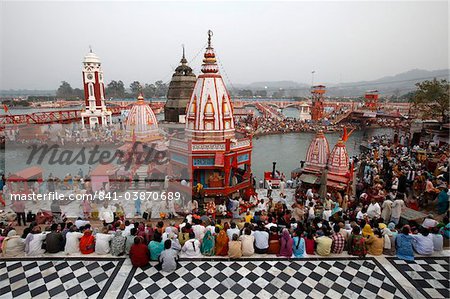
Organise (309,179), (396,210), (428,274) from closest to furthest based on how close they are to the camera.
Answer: (428,274) → (396,210) → (309,179)

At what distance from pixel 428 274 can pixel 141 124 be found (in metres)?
15.6

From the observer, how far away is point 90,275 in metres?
5.65

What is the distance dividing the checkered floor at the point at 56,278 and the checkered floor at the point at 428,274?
6.41 metres

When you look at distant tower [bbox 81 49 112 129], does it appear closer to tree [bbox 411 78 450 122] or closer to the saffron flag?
the saffron flag

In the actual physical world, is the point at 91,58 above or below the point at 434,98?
above

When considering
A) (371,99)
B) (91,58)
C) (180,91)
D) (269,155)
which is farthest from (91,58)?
(371,99)

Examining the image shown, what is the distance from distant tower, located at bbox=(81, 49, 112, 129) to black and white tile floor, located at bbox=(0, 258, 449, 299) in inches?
1191

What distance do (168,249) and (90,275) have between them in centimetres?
173

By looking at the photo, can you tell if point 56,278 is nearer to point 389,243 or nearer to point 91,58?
point 389,243

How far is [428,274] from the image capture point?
5730mm

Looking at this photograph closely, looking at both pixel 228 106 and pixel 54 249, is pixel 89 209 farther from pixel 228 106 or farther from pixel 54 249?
pixel 228 106

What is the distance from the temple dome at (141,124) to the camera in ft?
55.1

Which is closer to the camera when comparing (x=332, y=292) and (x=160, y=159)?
(x=332, y=292)

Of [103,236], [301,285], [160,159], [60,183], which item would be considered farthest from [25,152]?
[301,285]
